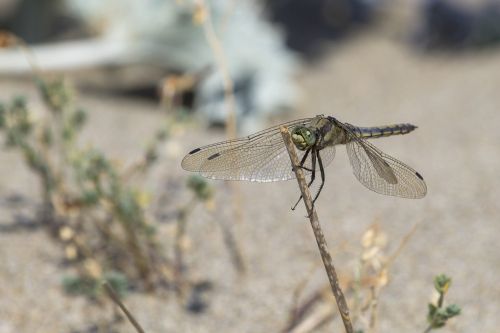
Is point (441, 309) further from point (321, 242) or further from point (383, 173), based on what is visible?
point (383, 173)

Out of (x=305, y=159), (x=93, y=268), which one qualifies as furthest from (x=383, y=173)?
(x=93, y=268)

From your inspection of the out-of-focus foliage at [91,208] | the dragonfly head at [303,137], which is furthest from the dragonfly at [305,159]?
the out-of-focus foliage at [91,208]

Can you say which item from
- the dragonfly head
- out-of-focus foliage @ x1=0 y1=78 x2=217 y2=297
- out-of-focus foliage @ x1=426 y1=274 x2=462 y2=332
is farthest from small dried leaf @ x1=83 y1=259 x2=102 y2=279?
out-of-focus foliage @ x1=426 y1=274 x2=462 y2=332

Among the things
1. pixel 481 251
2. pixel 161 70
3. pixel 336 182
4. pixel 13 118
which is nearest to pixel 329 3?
pixel 161 70

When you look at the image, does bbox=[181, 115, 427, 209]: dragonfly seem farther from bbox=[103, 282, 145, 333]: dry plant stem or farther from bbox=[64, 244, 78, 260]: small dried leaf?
bbox=[64, 244, 78, 260]: small dried leaf

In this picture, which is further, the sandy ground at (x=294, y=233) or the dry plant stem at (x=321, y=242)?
the sandy ground at (x=294, y=233)

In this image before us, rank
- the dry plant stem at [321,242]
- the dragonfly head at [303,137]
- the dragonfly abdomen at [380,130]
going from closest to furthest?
the dry plant stem at [321,242] < the dragonfly head at [303,137] < the dragonfly abdomen at [380,130]

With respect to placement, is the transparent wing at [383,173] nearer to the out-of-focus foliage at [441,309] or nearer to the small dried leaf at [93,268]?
the out-of-focus foliage at [441,309]
